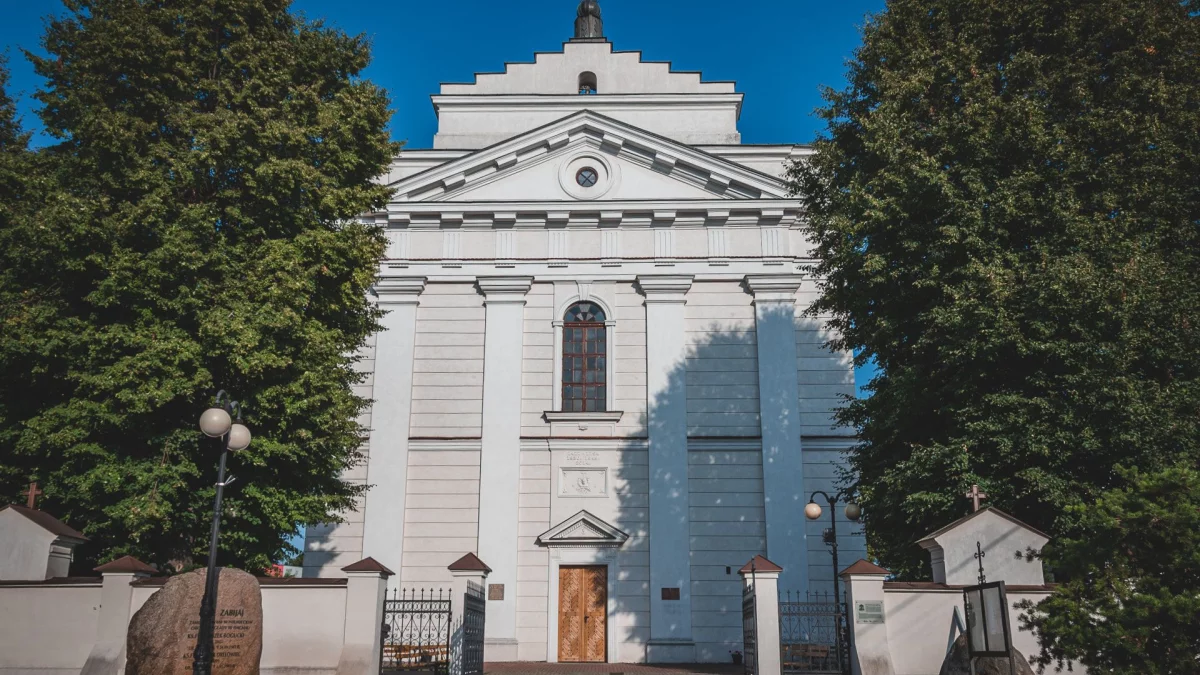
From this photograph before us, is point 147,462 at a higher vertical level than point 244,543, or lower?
higher

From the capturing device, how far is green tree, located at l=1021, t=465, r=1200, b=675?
9.38 metres

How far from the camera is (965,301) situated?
51.0 ft

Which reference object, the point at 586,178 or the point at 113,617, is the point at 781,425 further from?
the point at 113,617

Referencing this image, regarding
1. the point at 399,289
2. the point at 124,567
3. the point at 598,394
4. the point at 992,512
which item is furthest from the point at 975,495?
the point at 399,289

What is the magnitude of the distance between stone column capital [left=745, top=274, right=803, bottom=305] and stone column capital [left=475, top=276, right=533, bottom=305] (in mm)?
6139

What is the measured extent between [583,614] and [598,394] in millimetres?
5720

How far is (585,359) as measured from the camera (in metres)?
25.7

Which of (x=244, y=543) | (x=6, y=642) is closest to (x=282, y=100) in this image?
(x=244, y=543)

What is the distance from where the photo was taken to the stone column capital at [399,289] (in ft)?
85.6

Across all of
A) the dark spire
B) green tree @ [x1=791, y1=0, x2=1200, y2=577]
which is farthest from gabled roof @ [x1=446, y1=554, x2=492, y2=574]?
the dark spire

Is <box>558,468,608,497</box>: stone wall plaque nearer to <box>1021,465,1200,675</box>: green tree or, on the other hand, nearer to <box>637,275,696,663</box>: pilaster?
<box>637,275,696,663</box>: pilaster

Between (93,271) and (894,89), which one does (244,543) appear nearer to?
(93,271)

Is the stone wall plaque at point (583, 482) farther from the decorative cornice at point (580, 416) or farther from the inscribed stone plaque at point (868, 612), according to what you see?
the inscribed stone plaque at point (868, 612)

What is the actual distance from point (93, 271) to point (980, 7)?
16.9 metres
